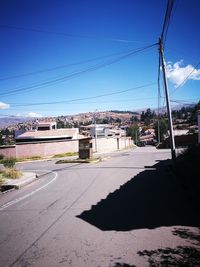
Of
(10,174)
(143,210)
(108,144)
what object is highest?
Result: (108,144)

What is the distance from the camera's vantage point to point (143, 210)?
8164mm

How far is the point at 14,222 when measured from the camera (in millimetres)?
7969

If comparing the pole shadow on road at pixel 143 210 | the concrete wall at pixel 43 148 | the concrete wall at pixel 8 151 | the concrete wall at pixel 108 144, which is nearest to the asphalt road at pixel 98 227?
the pole shadow on road at pixel 143 210

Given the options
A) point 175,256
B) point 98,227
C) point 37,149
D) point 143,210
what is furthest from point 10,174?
point 37,149

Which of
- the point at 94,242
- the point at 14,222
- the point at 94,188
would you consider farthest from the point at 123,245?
the point at 94,188

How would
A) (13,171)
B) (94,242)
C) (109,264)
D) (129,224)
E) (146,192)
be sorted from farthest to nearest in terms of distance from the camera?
(13,171) < (146,192) < (129,224) < (94,242) < (109,264)

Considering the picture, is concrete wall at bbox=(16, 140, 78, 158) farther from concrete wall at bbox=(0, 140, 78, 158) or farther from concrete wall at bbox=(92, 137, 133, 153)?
concrete wall at bbox=(92, 137, 133, 153)

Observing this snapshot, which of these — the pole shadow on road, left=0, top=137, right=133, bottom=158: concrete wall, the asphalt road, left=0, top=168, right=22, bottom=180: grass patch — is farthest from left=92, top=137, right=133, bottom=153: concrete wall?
the asphalt road

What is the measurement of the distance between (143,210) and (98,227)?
1872mm

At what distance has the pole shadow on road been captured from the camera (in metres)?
6.98

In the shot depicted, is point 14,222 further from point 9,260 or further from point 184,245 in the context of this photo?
point 184,245

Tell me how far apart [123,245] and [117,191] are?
5627 mm

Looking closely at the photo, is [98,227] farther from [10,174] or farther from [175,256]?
[10,174]

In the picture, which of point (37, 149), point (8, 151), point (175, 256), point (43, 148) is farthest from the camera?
point (43, 148)
